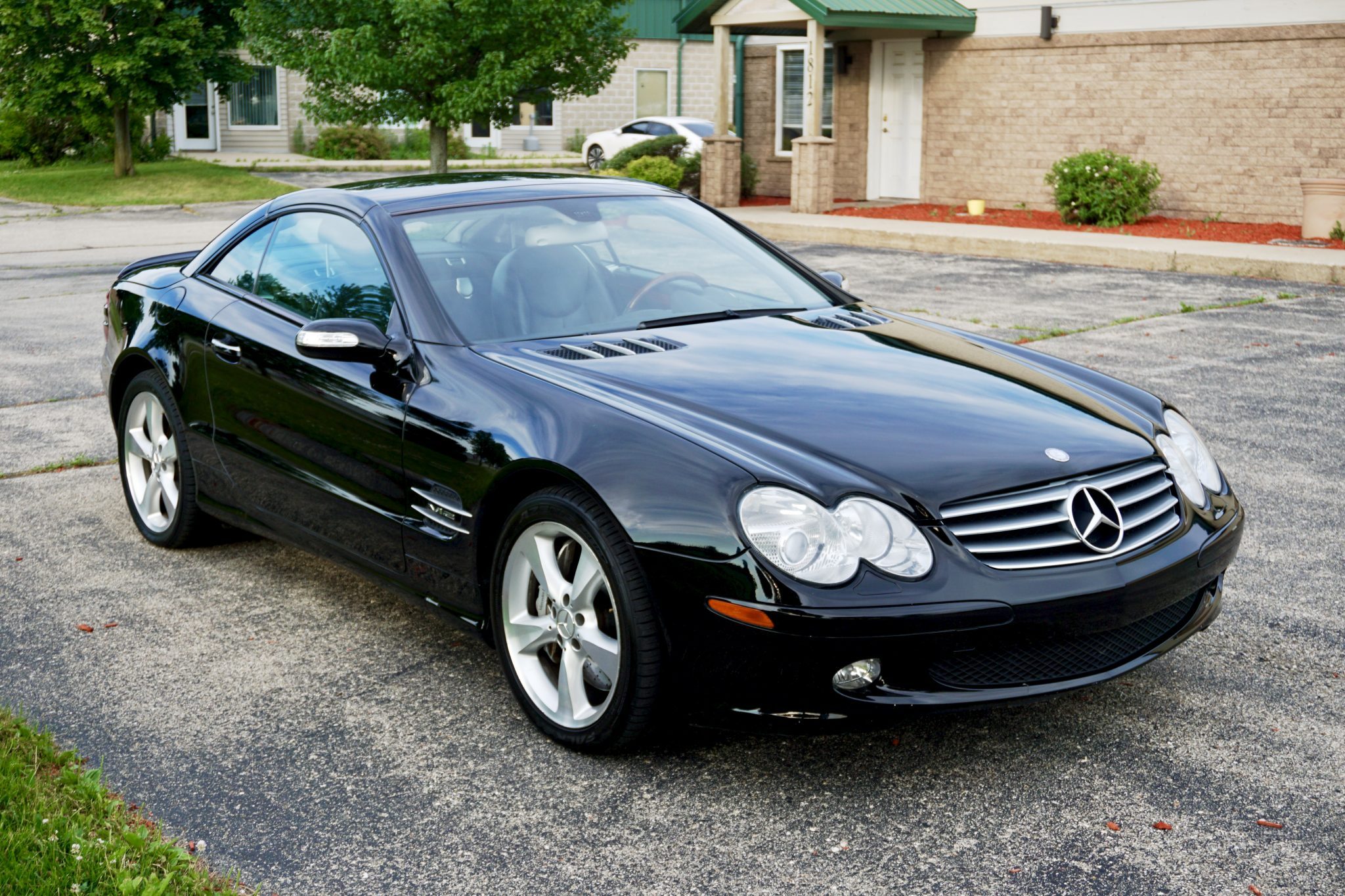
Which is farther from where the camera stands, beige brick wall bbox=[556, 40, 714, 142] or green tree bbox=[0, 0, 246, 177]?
beige brick wall bbox=[556, 40, 714, 142]

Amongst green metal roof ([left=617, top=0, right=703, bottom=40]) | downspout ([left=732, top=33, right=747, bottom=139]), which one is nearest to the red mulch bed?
downspout ([left=732, top=33, right=747, bottom=139])

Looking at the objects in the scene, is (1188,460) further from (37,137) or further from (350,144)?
(350,144)

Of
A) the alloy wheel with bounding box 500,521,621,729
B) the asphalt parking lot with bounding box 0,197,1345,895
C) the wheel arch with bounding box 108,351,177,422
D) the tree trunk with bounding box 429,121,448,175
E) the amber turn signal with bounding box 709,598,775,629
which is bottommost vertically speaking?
the asphalt parking lot with bounding box 0,197,1345,895

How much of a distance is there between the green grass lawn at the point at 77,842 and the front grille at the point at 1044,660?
1.70m

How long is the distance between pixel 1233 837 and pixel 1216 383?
6.26 meters

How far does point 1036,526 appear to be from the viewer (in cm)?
346

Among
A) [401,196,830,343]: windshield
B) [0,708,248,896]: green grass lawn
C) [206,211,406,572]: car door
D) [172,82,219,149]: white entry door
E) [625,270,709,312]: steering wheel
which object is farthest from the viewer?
[172,82,219,149]: white entry door

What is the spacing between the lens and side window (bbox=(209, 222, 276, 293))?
523 cm

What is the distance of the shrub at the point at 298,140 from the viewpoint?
41062 mm

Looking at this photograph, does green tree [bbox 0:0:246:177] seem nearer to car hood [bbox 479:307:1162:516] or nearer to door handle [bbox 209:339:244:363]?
door handle [bbox 209:339:244:363]

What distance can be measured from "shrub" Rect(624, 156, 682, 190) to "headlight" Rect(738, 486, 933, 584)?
20.7m

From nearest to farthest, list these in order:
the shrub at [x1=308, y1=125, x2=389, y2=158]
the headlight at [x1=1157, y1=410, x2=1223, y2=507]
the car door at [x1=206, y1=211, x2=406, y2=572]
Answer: the headlight at [x1=1157, y1=410, x2=1223, y2=507], the car door at [x1=206, y1=211, x2=406, y2=572], the shrub at [x1=308, y1=125, x2=389, y2=158]

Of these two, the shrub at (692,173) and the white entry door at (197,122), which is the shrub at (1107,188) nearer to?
the shrub at (692,173)

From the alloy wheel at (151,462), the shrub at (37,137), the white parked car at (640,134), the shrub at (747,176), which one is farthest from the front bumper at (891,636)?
the shrub at (37,137)
